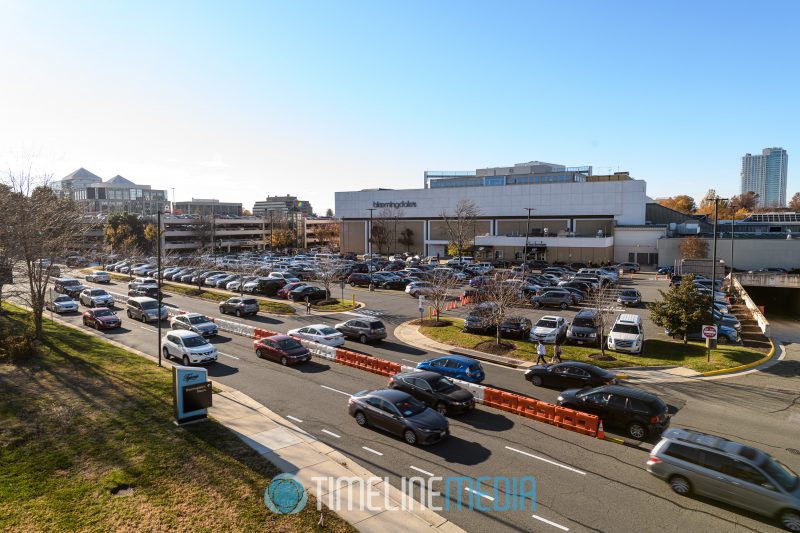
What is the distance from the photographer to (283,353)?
2536 cm

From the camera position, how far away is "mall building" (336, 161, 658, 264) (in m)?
81.3

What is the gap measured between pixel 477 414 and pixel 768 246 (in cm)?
7105

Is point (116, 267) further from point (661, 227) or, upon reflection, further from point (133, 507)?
point (661, 227)

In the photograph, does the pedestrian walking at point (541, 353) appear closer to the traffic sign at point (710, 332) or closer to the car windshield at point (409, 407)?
the traffic sign at point (710, 332)

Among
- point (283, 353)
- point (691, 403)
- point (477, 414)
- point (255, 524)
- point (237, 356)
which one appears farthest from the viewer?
point (237, 356)

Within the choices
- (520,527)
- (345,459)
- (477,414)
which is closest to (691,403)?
(477,414)

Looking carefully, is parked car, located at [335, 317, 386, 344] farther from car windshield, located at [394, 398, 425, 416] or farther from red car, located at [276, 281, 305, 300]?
red car, located at [276, 281, 305, 300]

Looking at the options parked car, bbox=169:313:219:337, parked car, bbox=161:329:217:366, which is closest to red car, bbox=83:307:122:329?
parked car, bbox=169:313:219:337

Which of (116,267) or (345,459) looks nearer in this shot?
(345,459)

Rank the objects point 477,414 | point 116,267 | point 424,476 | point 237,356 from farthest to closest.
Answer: point 116,267 → point 237,356 → point 477,414 → point 424,476

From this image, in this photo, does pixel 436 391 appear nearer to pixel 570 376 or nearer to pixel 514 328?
pixel 570 376

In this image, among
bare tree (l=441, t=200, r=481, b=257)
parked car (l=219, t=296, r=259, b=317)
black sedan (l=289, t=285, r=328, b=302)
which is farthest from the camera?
bare tree (l=441, t=200, r=481, b=257)

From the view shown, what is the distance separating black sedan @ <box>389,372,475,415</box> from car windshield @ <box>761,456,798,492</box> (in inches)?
346

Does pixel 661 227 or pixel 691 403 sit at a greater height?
pixel 661 227
